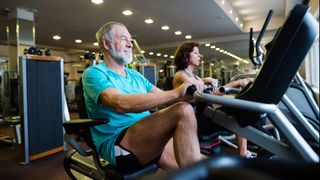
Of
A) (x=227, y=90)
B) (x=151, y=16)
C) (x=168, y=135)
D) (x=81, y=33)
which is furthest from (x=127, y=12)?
(x=168, y=135)

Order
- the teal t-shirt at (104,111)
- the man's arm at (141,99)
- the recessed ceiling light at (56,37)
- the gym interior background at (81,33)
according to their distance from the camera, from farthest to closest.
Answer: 1. the recessed ceiling light at (56,37)
2. the gym interior background at (81,33)
3. the teal t-shirt at (104,111)
4. the man's arm at (141,99)

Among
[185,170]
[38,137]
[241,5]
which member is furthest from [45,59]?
[241,5]

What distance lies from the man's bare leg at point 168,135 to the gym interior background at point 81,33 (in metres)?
0.84

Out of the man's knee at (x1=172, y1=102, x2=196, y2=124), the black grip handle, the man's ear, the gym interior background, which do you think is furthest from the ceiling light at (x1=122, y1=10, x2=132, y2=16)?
the man's knee at (x1=172, y1=102, x2=196, y2=124)

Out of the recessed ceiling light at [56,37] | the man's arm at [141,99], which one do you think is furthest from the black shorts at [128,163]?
the recessed ceiling light at [56,37]

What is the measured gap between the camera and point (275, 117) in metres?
0.95

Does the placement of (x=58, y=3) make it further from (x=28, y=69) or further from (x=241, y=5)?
(x=241, y=5)

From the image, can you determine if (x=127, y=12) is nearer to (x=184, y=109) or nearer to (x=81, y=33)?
(x=81, y=33)

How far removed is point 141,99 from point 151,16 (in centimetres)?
457

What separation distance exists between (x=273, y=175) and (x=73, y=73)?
464 inches

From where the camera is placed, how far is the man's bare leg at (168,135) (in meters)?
1.09

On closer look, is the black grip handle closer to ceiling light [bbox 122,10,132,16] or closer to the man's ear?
the man's ear

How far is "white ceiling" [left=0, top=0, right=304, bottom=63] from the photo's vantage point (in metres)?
4.64

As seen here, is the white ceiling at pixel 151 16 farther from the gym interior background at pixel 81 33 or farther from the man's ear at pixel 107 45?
Answer: the man's ear at pixel 107 45
